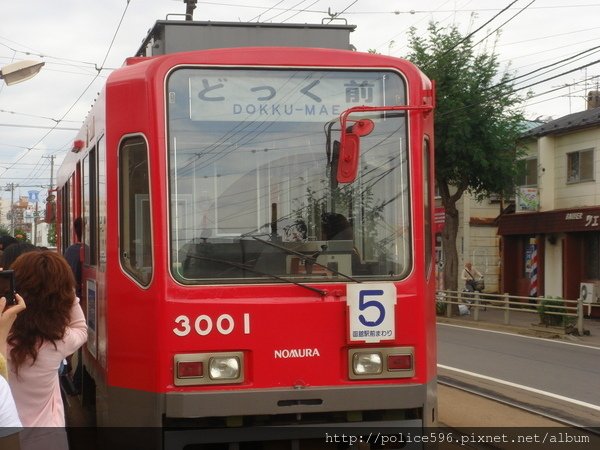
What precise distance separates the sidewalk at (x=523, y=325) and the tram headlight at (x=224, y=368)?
15.2 m

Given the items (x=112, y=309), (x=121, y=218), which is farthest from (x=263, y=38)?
(x=112, y=309)

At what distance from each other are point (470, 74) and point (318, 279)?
22266 mm

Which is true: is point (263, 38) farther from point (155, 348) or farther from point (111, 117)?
point (155, 348)

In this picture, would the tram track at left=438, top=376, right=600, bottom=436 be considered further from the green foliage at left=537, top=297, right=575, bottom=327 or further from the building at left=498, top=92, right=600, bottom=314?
the building at left=498, top=92, right=600, bottom=314

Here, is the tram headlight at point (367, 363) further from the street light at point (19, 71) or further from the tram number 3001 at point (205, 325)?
the street light at point (19, 71)

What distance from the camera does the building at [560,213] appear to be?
27.8 meters

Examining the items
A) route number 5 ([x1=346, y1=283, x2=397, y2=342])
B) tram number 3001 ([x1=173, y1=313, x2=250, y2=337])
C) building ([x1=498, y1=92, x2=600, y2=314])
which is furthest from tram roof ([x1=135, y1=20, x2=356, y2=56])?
building ([x1=498, y1=92, x2=600, y2=314])

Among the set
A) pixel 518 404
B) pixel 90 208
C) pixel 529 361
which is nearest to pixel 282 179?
pixel 90 208

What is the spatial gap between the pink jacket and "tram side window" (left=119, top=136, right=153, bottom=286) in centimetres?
125

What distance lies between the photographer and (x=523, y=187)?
30672mm

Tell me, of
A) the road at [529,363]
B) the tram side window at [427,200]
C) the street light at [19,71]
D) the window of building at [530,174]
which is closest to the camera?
the tram side window at [427,200]

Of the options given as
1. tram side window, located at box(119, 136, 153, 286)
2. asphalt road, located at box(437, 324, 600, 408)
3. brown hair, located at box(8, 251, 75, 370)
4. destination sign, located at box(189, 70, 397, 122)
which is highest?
destination sign, located at box(189, 70, 397, 122)

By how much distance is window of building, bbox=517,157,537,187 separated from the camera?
31.2 m

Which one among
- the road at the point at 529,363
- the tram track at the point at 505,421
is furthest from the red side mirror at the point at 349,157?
the road at the point at 529,363
